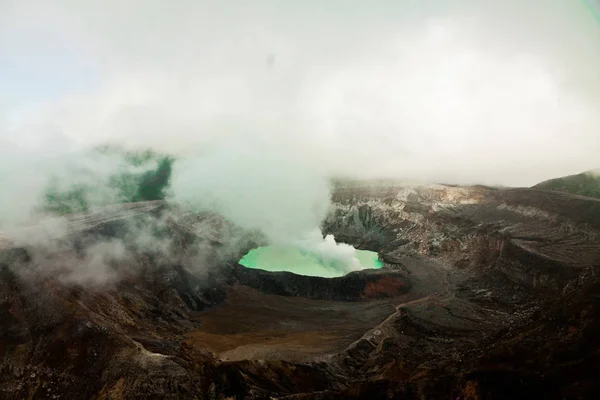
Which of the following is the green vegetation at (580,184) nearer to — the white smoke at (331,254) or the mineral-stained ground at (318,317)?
the mineral-stained ground at (318,317)

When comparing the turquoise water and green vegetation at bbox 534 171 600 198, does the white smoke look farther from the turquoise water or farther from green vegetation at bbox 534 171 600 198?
green vegetation at bbox 534 171 600 198

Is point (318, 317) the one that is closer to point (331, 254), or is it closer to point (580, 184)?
point (331, 254)

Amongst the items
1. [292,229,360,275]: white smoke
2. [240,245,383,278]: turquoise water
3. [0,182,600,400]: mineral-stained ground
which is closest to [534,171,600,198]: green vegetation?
[0,182,600,400]: mineral-stained ground

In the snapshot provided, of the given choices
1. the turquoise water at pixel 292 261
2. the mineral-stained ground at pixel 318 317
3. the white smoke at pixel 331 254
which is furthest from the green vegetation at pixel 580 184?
the white smoke at pixel 331 254

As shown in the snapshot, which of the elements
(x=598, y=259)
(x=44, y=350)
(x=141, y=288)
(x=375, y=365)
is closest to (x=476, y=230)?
(x=598, y=259)

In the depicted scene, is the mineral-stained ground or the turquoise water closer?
the mineral-stained ground

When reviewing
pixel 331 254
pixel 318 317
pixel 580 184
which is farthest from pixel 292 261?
pixel 580 184
